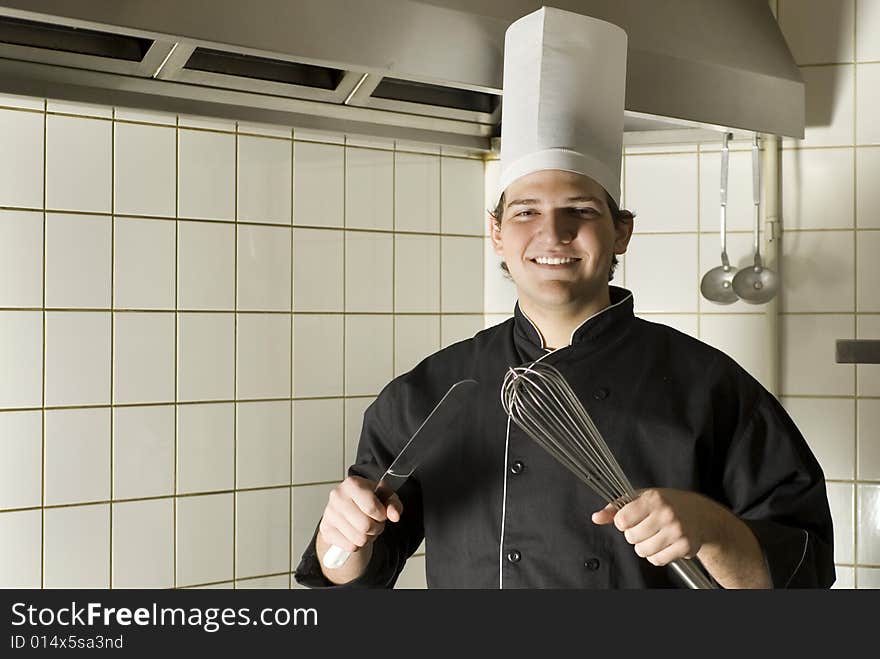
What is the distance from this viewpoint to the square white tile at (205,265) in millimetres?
1335

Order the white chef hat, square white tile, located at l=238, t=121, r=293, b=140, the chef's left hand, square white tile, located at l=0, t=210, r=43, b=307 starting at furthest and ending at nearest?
square white tile, located at l=238, t=121, r=293, b=140 → square white tile, located at l=0, t=210, r=43, b=307 → the white chef hat → the chef's left hand

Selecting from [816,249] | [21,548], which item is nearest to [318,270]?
[21,548]

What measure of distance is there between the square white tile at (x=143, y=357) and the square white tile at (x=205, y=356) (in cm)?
2

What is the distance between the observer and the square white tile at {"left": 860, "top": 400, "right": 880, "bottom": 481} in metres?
1.55

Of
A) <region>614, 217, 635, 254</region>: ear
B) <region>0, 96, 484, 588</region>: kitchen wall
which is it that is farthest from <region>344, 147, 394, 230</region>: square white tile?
<region>614, 217, 635, 254</region>: ear

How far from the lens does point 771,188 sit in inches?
63.0

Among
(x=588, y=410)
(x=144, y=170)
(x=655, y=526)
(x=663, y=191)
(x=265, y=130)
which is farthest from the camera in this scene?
(x=663, y=191)

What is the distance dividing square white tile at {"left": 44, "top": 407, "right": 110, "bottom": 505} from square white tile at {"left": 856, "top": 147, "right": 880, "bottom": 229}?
1104 mm

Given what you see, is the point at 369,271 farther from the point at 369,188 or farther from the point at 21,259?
the point at 21,259

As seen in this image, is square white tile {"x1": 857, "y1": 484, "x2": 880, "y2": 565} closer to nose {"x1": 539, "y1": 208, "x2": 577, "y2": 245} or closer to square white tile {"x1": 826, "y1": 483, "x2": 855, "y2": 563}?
square white tile {"x1": 826, "y1": 483, "x2": 855, "y2": 563}

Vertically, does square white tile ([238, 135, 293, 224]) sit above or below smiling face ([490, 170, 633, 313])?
above

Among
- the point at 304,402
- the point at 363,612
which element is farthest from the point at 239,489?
the point at 363,612

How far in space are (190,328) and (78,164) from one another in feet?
0.80

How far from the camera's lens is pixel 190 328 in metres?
1.34
